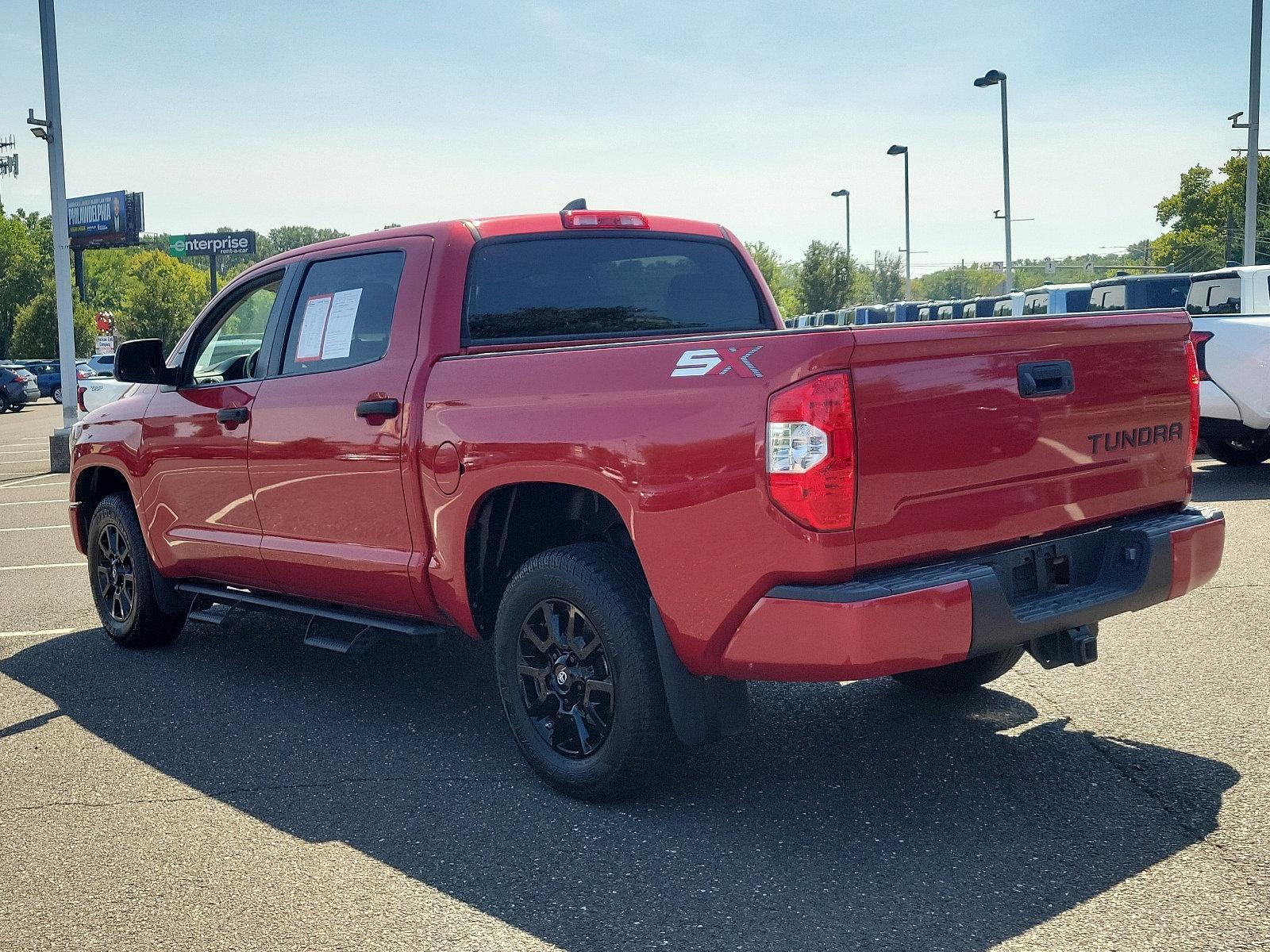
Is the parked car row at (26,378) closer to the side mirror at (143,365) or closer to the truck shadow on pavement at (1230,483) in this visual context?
the truck shadow on pavement at (1230,483)

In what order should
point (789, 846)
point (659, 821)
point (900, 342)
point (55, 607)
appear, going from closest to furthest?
point (900, 342) < point (789, 846) < point (659, 821) < point (55, 607)

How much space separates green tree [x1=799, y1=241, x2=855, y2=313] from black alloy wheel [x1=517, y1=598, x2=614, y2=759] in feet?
191

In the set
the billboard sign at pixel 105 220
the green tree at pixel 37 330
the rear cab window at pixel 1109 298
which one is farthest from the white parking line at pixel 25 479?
the billboard sign at pixel 105 220

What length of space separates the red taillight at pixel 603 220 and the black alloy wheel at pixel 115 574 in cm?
293

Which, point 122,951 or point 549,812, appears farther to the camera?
point 549,812

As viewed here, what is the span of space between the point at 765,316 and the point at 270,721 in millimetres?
2591

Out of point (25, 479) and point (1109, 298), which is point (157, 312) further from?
point (1109, 298)

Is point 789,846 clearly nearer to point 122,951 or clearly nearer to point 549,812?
point 549,812

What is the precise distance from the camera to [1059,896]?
325 centimetres

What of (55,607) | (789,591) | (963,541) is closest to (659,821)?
(789,591)

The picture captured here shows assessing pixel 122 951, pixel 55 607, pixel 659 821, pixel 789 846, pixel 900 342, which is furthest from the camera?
pixel 55 607

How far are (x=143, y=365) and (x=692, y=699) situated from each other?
136 inches

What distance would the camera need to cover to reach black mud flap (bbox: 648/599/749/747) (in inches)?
148

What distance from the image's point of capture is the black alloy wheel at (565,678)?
4016 millimetres
